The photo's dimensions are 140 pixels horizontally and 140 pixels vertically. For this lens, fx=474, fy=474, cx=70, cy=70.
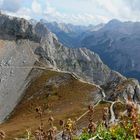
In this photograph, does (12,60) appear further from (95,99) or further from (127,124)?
(127,124)

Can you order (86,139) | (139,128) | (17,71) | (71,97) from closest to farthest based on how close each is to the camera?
(139,128), (86,139), (71,97), (17,71)

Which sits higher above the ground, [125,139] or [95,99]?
[125,139]

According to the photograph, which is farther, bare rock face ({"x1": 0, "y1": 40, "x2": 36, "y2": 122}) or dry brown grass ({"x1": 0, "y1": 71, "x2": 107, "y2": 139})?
bare rock face ({"x1": 0, "y1": 40, "x2": 36, "y2": 122})

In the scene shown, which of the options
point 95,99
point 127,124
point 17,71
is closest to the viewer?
point 127,124

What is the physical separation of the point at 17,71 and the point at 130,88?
6219 cm

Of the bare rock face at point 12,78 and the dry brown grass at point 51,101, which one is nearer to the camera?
the dry brown grass at point 51,101

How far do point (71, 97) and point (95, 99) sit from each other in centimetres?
1392

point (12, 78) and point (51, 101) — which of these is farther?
point (12, 78)

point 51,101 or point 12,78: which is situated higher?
point 12,78

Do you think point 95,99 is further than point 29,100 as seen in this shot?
No

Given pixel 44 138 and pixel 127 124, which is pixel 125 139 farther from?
pixel 44 138

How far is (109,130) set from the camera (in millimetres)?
13766

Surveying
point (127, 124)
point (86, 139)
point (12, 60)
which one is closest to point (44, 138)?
point (86, 139)

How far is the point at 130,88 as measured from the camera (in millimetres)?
137375
